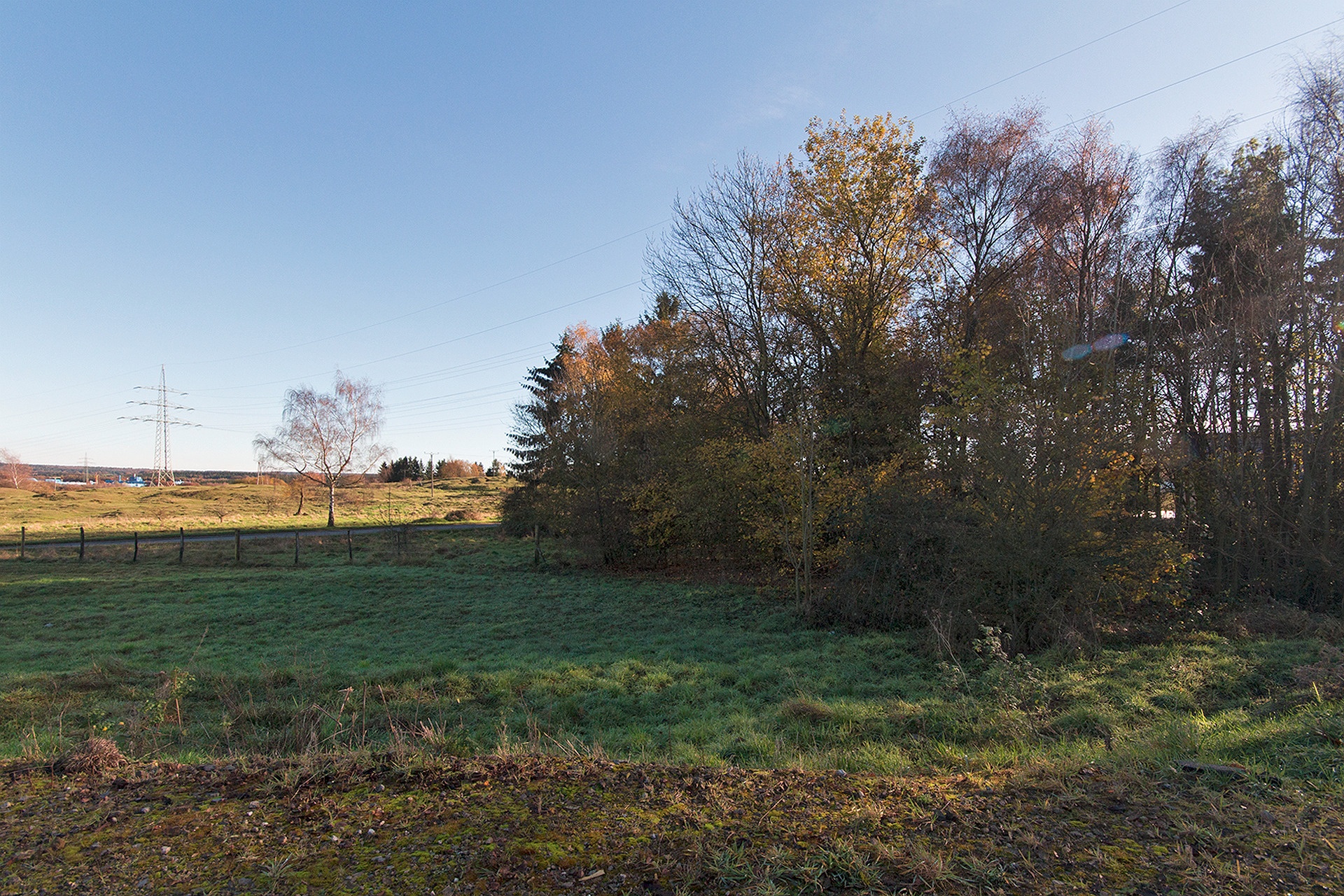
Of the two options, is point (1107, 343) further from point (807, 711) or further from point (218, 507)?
point (218, 507)

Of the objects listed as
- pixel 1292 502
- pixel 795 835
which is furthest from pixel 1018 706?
pixel 1292 502

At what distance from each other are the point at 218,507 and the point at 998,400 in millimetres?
49778

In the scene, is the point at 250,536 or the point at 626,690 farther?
the point at 250,536

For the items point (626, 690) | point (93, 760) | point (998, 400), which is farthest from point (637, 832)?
point (998, 400)

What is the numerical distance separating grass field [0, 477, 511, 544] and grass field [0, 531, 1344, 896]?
26.1m

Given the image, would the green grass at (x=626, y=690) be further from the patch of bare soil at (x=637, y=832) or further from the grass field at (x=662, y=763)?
the patch of bare soil at (x=637, y=832)

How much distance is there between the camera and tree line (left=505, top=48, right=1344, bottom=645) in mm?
10664

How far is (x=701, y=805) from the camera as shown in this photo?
10.1 ft

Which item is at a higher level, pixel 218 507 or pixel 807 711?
pixel 218 507

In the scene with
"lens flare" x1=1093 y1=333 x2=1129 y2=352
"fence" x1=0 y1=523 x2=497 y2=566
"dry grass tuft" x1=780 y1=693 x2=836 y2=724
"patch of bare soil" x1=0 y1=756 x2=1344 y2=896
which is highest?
"lens flare" x1=1093 y1=333 x2=1129 y2=352

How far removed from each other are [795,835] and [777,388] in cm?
1848

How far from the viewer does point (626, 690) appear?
8.00m

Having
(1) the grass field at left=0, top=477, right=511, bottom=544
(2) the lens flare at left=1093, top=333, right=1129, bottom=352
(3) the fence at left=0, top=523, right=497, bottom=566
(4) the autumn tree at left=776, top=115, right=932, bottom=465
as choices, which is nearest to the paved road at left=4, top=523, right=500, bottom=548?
(3) the fence at left=0, top=523, right=497, bottom=566

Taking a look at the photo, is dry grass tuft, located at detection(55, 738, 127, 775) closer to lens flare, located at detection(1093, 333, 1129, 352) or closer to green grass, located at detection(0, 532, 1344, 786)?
green grass, located at detection(0, 532, 1344, 786)
